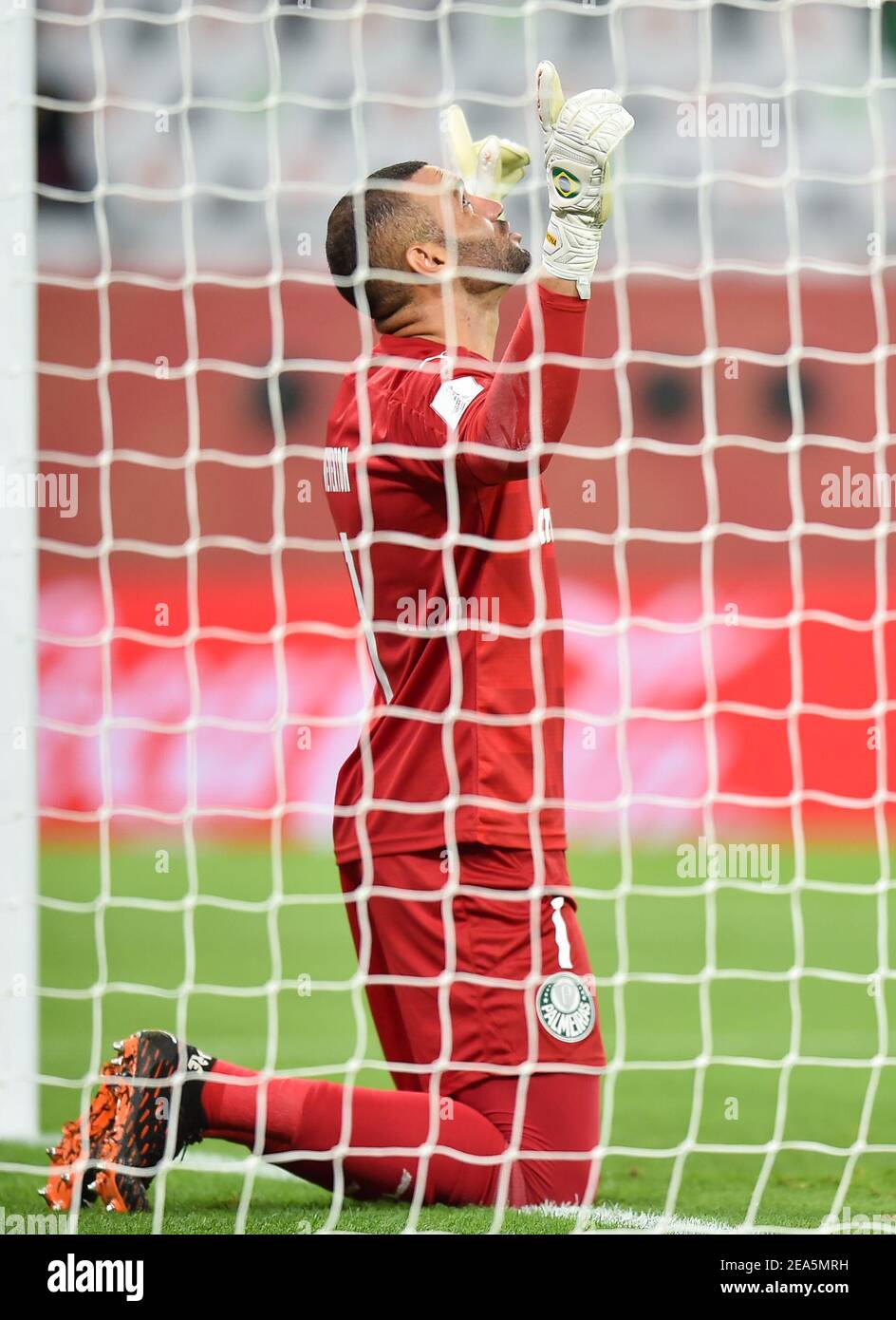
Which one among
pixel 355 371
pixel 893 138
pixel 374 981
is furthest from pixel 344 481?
pixel 893 138

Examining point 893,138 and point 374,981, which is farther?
point 893,138

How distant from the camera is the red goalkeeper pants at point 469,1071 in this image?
8.63ft

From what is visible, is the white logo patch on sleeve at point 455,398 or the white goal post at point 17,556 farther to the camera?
the white goal post at point 17,556

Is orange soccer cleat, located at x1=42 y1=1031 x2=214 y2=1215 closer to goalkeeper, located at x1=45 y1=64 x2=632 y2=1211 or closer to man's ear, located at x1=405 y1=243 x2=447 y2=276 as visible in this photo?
goalkeeper, located at x1=45 y1=64 x2=632 y2=1211

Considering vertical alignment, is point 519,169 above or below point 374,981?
above

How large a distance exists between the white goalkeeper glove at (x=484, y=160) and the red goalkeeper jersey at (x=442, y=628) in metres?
0.32

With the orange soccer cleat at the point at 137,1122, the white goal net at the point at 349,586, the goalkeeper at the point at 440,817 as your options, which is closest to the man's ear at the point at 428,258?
the goalkeeper at the point at 440,817

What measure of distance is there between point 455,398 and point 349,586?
6669 millimetres

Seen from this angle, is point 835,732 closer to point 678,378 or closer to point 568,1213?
point 678,378

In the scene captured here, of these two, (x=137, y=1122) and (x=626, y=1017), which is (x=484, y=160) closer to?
(x=137, y=1122)

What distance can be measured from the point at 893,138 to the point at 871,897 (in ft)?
17.9

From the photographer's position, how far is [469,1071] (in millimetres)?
2701

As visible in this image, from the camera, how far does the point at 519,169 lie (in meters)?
2.89

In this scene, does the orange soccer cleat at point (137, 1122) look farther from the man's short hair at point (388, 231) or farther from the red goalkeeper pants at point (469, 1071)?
the man's short hair at point (388, 231)
